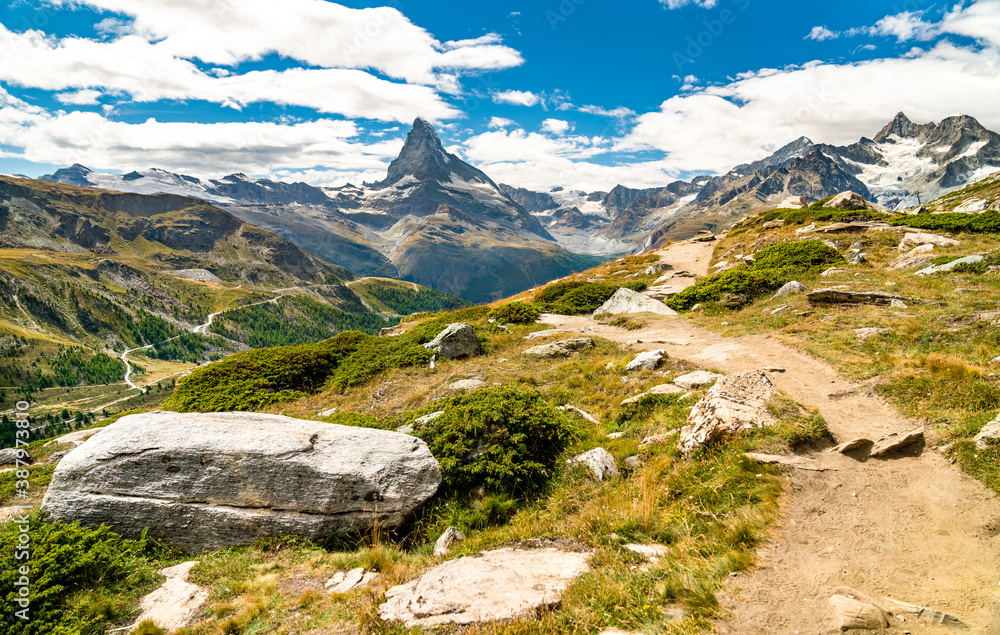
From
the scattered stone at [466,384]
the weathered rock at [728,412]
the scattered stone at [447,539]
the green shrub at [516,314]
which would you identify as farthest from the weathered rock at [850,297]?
the scattered stone at [447,539]

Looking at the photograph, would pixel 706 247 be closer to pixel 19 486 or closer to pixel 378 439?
pixel 378 439

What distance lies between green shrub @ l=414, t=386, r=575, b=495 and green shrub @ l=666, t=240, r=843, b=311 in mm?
20525


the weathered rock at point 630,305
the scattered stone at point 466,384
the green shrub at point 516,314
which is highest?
the weathered rock at point 630,305

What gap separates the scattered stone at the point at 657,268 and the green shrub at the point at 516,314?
18.6 m


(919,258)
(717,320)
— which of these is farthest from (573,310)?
(919,258)

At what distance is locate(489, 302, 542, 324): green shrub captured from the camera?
31.5m

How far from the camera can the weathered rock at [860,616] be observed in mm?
4930

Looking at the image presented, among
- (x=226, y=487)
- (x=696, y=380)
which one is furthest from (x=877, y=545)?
(x=226, y=487)

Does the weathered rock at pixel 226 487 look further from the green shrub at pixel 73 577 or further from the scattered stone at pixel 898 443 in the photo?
the scattered stone at pixel 898 443

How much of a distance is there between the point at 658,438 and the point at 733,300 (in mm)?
19694

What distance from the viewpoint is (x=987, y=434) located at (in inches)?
294

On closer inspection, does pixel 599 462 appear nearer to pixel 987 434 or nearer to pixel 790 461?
pixel 790 461

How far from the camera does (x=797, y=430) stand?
29.6ft

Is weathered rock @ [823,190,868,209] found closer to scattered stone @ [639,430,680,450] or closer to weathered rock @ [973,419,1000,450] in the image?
weathered rock @ [973,419,1000,450]
